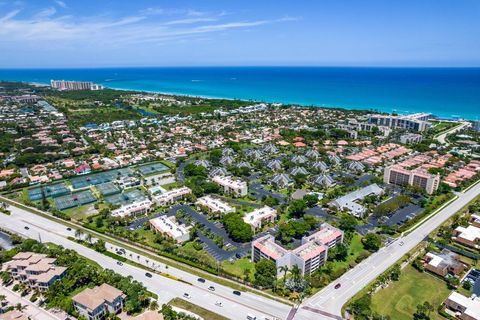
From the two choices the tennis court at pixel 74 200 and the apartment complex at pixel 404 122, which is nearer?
the tennis court at pixel 74 200

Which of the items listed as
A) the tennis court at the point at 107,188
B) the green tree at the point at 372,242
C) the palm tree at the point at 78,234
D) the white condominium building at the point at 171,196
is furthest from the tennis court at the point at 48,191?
the green tree at the point at 372,242

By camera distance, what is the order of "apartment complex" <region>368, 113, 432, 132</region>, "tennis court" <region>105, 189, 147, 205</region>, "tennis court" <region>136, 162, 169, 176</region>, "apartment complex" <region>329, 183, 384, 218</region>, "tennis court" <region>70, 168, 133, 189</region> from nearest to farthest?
"apartment complex" <region>329, 183, 384, 218</region>, "tennis court" <region>105, 189, 147, 205</region>, "tennis court" <region>70, 168, 133, 189</region>, "tennis court" <region>136, 162, 169, 176</region>, "apartment complex" <region>368, 113, 432, 132</region>

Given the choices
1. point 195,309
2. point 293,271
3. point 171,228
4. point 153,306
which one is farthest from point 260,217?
point 153,306

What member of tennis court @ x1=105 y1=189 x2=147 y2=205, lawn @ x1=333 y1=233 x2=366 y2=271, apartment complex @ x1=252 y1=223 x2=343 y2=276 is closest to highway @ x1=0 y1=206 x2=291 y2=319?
apartment complex @ x1=252 y1=223 x2=343 y2=276

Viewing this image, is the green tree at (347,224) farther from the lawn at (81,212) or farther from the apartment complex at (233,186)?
the lawn at (81,212)

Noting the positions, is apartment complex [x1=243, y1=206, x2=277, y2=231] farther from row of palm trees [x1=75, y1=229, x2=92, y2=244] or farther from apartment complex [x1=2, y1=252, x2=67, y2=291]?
apartment complex [x1=2, y1=252, x2=67, y2=291]
